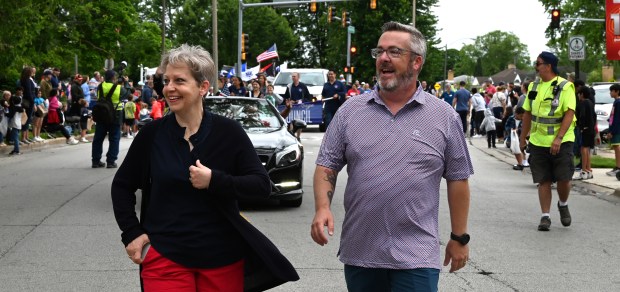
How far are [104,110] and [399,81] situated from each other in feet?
45.0

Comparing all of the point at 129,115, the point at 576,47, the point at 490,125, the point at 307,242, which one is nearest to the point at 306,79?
the point at 129,115

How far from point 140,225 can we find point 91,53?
4201 centimetres

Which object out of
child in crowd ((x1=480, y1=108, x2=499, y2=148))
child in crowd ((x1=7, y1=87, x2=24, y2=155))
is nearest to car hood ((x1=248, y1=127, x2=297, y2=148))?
child in crowd ((x1=7, y1=87, x2=24, y2=155))

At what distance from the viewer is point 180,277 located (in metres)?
4.17

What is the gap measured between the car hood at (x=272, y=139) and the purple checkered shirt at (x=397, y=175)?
24.8 feet

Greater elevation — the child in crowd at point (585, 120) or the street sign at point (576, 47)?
the street sign at point (576, 47)

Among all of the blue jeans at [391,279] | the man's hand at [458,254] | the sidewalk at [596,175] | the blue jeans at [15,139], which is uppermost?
the man's hand at [458,254]

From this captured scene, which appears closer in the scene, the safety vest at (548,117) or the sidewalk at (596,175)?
the safety vest at (548,117)

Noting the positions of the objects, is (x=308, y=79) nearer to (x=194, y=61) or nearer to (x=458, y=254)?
(x=458, y=254)

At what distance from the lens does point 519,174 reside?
771 inches

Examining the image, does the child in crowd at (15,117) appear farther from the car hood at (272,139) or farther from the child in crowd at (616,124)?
the child in crowd at (616,124)

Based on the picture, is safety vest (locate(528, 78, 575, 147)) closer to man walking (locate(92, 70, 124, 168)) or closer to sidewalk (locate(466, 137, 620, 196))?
sidewalk (locate(466, 137, 620, 196))

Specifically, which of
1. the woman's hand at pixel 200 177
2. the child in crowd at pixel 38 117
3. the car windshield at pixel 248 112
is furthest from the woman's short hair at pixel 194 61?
the child in crowd at pixel 38 117

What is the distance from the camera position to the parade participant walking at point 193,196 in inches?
165
